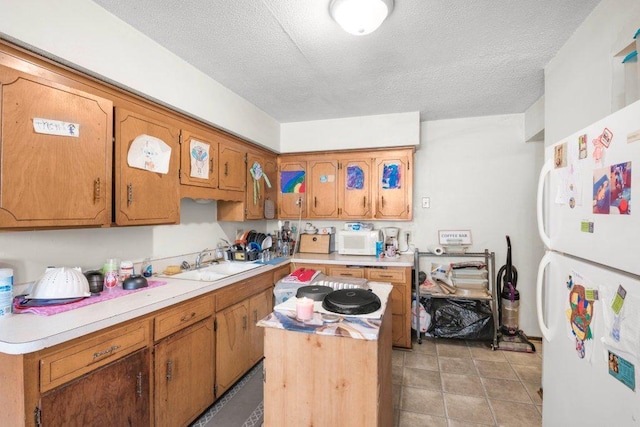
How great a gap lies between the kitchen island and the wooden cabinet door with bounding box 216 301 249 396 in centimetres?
91

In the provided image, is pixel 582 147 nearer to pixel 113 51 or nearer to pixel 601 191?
pixel 601 191

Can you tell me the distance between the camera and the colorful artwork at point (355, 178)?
3.37 metres

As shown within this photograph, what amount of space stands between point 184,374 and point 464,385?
84.1 inches

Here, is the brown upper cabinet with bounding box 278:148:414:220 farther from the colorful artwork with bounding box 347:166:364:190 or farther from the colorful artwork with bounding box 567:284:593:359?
the colorful artwork with bounding box 567:284:593:359

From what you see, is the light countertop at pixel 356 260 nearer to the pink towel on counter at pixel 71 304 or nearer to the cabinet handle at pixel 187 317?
the cabinet handle at pixel 187 317

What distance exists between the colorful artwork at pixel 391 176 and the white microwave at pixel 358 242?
21.8 inches

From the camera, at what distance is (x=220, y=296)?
81.7 inches

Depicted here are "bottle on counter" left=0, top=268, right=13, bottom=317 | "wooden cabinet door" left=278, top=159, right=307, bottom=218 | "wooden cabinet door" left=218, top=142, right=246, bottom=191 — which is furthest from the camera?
"wooden cabinet door" left=278, top=159, right=307, bottom=218

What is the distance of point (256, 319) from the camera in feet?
8.27

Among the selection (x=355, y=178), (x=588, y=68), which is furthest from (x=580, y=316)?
(x=355, y=178)

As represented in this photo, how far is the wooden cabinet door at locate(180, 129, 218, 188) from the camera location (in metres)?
2.14

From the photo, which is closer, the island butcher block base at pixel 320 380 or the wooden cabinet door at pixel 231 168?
the island butcher block base at pixel 320 380

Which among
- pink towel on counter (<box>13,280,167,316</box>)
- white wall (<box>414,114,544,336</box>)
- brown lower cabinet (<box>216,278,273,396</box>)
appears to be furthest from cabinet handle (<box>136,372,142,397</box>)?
white wall (<box>414,114,544,336</box>)

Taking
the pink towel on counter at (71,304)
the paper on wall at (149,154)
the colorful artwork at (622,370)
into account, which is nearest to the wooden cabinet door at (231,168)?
the paper on wall at (149,154)
